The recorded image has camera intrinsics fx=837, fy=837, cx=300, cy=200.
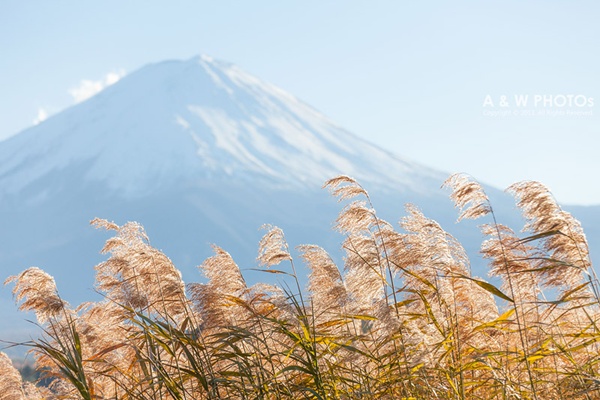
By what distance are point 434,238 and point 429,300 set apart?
1.20ft

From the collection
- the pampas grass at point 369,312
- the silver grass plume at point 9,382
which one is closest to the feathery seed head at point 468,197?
the pampas grass at point 369,312

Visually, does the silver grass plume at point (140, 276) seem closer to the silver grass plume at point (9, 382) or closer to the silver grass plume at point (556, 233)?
the silver grass plume at point (556, 233)

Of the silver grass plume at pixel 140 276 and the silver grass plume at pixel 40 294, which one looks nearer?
the silver grass plume at pixel 140 276

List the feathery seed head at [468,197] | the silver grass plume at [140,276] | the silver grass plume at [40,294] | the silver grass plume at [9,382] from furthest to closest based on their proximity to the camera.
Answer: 1. the silver grass plume at [9,382]
2. the silver grass plume at [40,294]
3. the silver grass plume at [140,276]
4. the feathery seed head at [468,197]

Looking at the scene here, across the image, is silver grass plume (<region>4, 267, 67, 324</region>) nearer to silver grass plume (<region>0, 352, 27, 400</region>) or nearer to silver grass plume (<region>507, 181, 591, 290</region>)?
silver grass plume (<region>0, 352, 27, 400</region>)

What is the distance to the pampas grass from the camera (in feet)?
14.9

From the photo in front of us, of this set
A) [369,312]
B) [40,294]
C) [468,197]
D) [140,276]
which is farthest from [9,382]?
[468,197]

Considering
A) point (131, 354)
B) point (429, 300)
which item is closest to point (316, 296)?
point (429, 300)

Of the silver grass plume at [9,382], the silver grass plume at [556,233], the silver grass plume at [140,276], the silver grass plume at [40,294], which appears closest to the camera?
the silver grass plume at [556,233]

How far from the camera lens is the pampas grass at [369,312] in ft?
14.9

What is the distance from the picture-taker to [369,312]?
17.7ft

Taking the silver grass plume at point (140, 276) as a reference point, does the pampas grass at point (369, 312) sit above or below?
below

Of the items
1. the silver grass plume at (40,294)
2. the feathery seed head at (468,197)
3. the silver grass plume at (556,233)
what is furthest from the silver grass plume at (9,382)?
the silver grass plume at (556,233)

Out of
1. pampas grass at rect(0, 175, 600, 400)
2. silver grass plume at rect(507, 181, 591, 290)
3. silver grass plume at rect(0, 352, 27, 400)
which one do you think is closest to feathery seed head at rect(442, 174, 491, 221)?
pampas grass at rect(0, 175, 600, 400)
